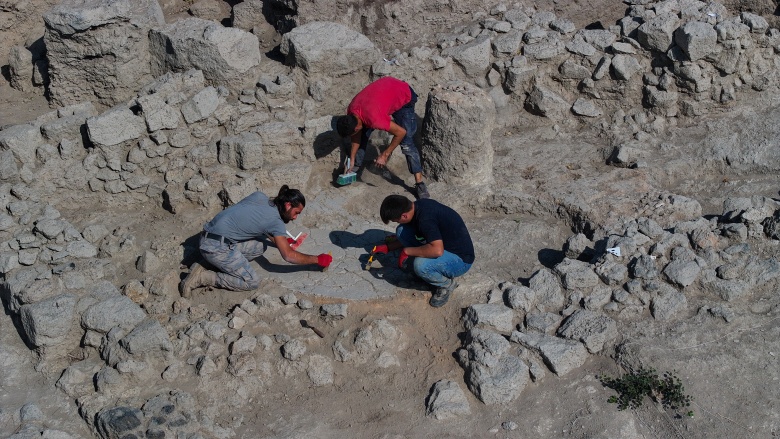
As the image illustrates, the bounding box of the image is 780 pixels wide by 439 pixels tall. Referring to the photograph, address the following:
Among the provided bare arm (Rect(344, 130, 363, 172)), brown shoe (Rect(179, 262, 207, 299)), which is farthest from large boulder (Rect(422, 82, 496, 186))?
brown shoe (Rect(179, 262, 207, 299))

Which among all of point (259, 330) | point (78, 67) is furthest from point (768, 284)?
point (78, 67)

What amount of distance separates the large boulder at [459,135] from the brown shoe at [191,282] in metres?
2.60

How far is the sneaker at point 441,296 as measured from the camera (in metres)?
6.57

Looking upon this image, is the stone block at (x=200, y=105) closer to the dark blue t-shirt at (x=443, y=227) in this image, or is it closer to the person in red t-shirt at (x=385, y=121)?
the person in red t-shirt at (x=385, y=121)

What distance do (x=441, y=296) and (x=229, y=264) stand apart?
1.79 m

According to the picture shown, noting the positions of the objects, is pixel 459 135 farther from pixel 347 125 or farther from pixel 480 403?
pixel 480 403

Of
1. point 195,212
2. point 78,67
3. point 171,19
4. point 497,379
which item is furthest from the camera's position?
point 171,19

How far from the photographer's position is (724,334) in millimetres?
6090

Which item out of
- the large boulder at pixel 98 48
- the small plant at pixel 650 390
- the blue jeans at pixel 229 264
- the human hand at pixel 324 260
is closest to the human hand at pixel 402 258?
the human hand at pixel 324 260

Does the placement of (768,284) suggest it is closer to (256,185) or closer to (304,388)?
(304,388)

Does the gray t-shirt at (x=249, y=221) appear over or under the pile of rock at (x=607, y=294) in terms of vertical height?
over

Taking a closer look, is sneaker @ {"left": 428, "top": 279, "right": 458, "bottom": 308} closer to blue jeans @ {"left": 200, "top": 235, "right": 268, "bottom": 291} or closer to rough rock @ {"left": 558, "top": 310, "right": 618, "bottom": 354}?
rough rock @ {"left": 558, "top": 310, "right": 618, "bottom": 354}

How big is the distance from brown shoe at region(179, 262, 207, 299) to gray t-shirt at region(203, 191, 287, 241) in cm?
37

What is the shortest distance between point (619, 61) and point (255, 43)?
158 inches
